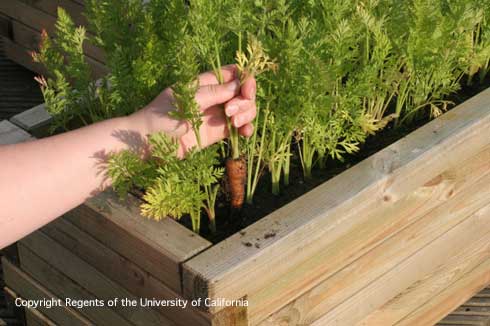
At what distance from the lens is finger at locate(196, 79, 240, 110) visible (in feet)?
6.10

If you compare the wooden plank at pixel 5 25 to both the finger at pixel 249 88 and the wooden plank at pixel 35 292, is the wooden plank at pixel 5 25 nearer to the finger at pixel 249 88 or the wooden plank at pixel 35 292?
the wooden plank at pixel 35 292

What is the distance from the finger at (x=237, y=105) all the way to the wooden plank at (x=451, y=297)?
0.86 meters

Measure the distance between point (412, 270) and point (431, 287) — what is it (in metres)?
0.16

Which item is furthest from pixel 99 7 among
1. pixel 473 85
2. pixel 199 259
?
pixel 473 85

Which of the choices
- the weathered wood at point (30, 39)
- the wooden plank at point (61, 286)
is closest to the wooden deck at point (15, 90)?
the weathered wood at point (30, 39)

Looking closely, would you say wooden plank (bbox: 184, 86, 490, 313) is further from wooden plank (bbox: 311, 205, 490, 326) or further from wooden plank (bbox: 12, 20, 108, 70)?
wooden plank (bbox: 12, 20, 108, 70)

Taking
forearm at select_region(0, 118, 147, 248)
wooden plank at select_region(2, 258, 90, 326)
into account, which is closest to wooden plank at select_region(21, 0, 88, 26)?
wooden plank at select_region(2, 258, 90, 326)

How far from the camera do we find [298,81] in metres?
1.91

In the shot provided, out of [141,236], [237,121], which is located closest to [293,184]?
[237,121]

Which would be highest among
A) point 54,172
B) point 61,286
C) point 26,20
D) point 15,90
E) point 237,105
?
point 237,105

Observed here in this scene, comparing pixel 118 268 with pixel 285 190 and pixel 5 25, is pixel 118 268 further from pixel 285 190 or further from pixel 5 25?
pixel 5 25

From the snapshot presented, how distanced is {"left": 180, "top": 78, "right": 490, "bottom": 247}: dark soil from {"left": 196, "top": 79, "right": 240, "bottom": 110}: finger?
0.89 ft

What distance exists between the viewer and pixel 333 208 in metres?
1.94

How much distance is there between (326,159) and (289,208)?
30cm
